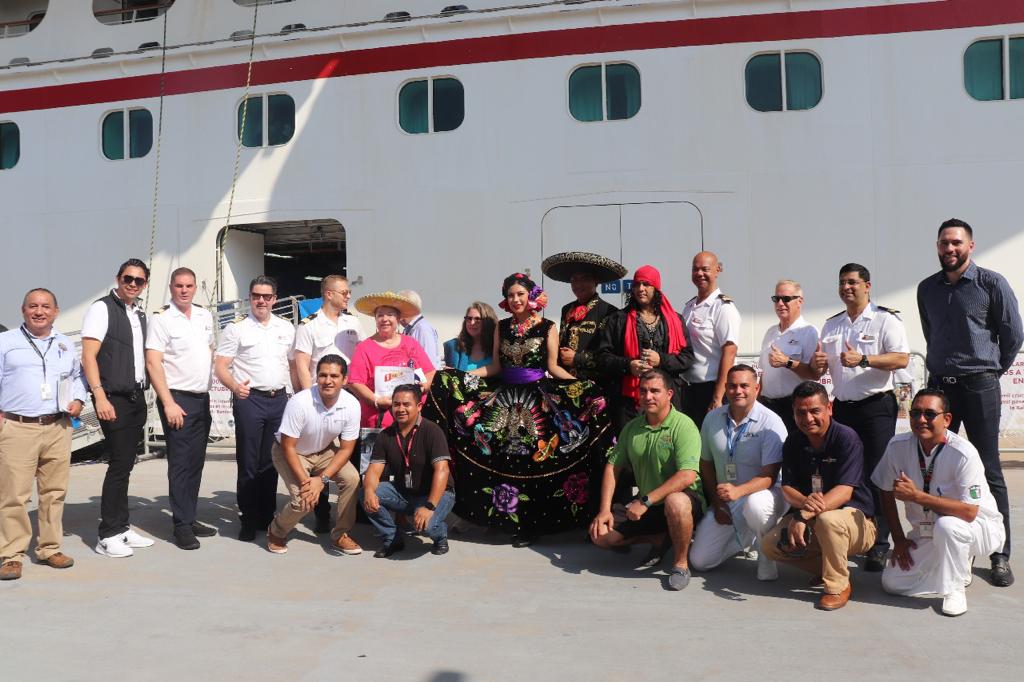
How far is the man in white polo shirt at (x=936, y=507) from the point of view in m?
4.15

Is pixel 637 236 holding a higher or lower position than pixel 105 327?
higher

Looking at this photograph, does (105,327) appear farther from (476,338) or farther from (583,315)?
(583,315)

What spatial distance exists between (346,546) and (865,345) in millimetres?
3359

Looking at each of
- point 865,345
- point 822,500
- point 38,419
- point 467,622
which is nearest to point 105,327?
point 38,419

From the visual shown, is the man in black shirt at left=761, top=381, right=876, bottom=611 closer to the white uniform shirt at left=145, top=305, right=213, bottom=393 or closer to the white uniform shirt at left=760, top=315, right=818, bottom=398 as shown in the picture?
the white uniform shirt at left=760, top=315, right=818, bottom=398

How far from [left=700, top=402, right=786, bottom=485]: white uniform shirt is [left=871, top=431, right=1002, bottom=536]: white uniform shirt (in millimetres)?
536

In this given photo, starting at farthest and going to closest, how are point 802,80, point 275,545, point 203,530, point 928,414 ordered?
point 802,80, point 203,530, point 275,545, point 928,414

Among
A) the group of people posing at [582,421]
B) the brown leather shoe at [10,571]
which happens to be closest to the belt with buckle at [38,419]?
the group of people posing at [582,421]

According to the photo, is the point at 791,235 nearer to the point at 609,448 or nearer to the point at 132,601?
the point at 609,448

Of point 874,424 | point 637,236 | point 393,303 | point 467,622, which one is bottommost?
point 467,622

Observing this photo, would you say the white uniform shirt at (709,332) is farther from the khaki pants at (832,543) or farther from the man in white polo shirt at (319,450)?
the man in white polo shirt at (319,450)

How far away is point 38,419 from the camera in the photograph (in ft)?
16.2

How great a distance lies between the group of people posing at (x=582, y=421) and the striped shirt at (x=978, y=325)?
→ 0.01 meters

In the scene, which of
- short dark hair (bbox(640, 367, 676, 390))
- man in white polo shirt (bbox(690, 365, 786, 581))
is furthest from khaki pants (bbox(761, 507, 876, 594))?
short dark hair (bbox(640, 367, 676, 390))
